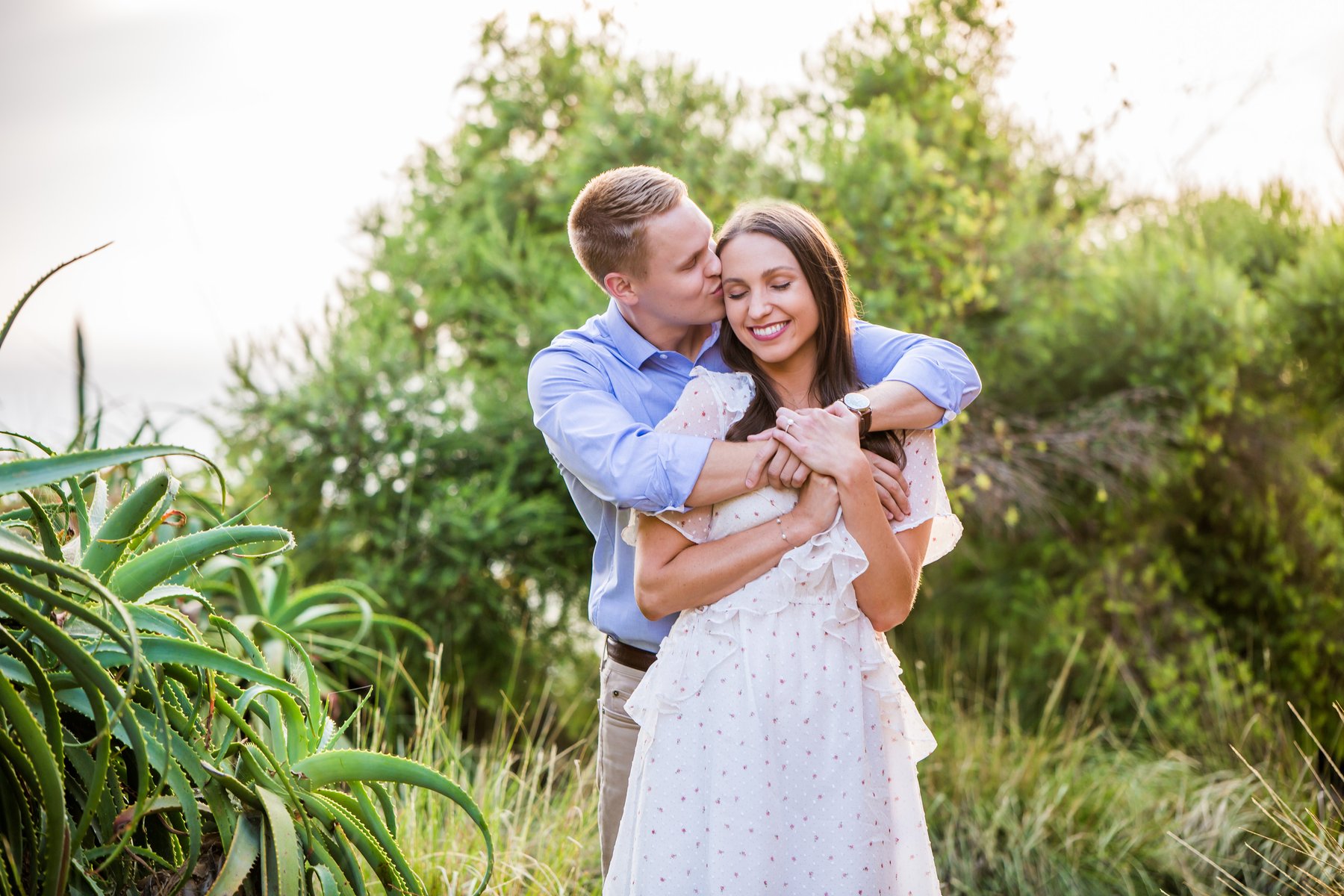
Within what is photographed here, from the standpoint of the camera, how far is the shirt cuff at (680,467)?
2.15m

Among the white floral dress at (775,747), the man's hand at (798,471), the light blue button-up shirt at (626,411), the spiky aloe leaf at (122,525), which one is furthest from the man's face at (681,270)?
the spiky aloe leaf at (122,525)

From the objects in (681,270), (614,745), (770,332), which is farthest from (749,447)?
(614,745)

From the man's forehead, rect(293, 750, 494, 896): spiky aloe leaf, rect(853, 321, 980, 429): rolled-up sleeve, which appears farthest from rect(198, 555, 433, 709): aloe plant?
rect(853, 321, 980, 429): rolled-up sleeve

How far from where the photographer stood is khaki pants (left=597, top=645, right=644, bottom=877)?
2627 mm

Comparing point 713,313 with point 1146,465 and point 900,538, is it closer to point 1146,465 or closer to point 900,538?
point 900,538

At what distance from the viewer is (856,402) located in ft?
7.39

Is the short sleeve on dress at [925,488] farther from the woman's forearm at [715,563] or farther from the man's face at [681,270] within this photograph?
the man's face at [681,270]

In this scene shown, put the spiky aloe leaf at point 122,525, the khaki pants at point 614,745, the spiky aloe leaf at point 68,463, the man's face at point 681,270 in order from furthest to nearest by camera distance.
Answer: the khaki pants at point 614,745 < the man's face at point 681,270 < the spiky aloe leaf at point 122,525 < the spiky aloe leaf at point 68,463

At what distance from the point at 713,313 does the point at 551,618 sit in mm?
3461

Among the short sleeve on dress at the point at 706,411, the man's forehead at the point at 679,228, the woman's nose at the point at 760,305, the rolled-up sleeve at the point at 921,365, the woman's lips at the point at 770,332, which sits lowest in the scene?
the short sleeve on dress at the point at 706,411

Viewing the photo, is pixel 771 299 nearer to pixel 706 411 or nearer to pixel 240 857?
pixel 706 411

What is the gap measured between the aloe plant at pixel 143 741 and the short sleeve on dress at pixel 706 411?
740 millimetres

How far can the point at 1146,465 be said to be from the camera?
5922mm

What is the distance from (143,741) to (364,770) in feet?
1.81
